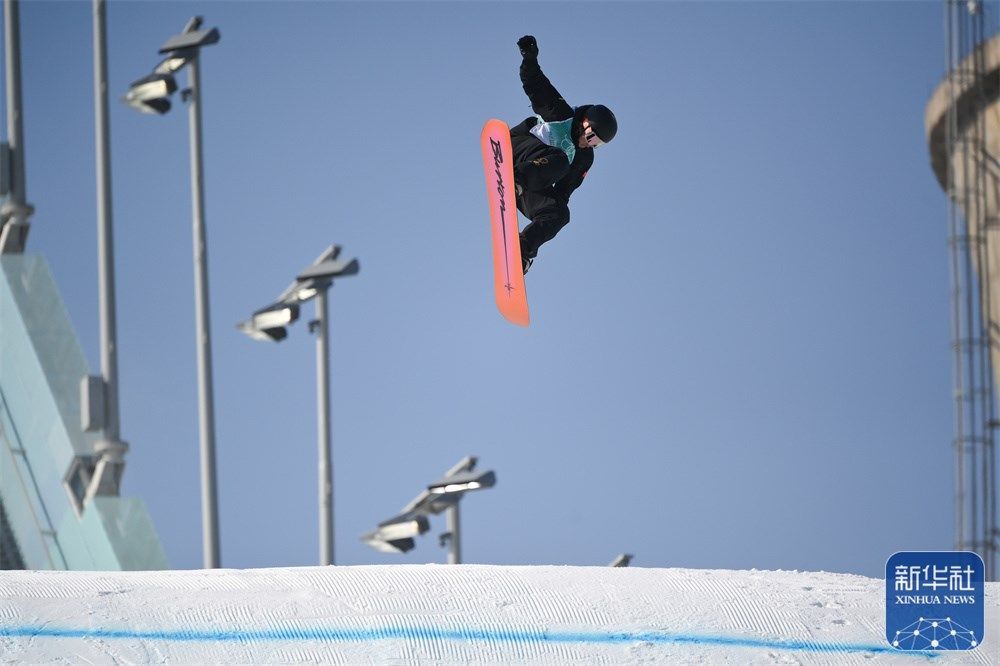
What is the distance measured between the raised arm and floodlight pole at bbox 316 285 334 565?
7.82 m

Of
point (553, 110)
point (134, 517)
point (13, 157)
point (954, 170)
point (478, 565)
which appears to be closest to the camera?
point (478, 565)

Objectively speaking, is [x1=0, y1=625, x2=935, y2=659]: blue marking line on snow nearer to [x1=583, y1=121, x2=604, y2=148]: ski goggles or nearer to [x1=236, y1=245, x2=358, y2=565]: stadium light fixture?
[x1=583, y1=121, x2=604, y2=148]: ski goggles

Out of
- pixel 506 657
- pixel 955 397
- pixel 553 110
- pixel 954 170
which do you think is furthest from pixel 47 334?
pixel 954 170

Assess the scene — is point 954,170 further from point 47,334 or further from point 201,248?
point 47,334

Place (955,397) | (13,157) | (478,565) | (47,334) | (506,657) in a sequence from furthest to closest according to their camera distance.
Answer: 1. (955,397)
2. (13,157)
3. (47,334)
4. (478,565)
5. (506,657)

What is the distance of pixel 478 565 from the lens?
8.67 m

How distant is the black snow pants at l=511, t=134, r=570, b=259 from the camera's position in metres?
9.81

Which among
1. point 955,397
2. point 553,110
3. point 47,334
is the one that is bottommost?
point 955,397

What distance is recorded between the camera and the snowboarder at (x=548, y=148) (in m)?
9.70

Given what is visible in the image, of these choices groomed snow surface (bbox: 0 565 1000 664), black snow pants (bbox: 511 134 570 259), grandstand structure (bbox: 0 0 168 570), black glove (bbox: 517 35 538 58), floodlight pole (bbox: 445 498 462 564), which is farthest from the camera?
floodlight pole (bbox: 445 498 462 564)

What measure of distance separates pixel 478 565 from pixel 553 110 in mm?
2805

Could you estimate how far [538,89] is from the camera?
970 cm

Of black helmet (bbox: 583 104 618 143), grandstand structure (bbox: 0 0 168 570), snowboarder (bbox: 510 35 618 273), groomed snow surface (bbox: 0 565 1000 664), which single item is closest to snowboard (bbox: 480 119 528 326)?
snowboarder (bbox: 510 35 618 273)

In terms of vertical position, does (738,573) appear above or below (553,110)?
below
